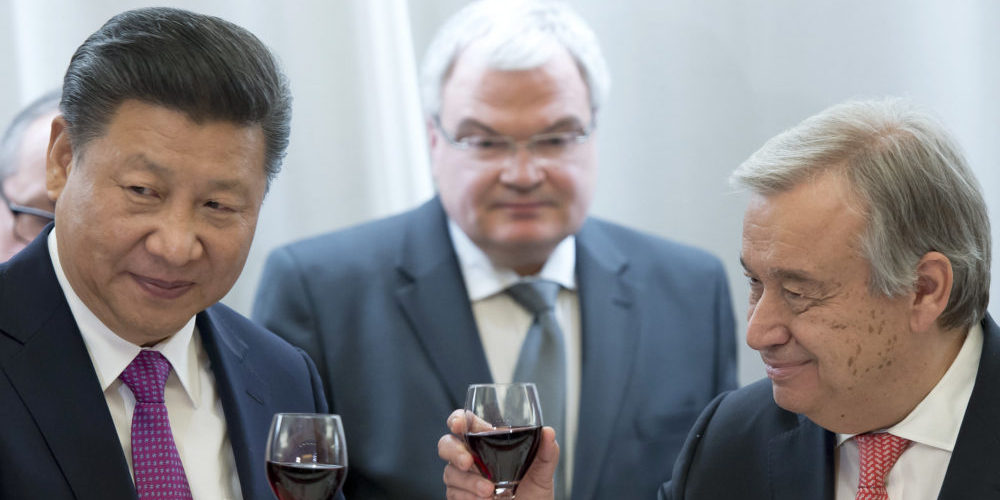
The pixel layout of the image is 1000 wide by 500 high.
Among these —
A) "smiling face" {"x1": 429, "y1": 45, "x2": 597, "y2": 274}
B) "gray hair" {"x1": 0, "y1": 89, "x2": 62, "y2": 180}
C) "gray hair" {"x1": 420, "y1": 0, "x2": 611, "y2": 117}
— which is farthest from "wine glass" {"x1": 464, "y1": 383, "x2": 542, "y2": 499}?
"gray hair" {"x1": 0, "y1": 89, "x2": 62, "y2": 180}

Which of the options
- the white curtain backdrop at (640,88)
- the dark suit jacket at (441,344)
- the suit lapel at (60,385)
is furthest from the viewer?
the white curtain backdrop at (640,88)

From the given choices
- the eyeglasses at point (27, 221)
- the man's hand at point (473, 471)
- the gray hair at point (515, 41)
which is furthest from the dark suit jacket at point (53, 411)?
the gray hair at point (515, 41)

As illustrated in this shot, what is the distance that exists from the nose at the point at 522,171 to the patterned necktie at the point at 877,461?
4.51 feet

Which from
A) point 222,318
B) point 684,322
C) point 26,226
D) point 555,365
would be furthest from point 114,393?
point 684,322

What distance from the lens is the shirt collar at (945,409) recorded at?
230cm

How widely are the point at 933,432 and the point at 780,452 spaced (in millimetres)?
321

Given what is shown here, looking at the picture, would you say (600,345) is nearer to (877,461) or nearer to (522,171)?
(522,171)

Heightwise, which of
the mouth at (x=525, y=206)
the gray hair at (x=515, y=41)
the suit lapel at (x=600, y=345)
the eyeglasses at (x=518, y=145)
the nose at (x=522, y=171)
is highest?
the gray hair at (x=515, y=41)

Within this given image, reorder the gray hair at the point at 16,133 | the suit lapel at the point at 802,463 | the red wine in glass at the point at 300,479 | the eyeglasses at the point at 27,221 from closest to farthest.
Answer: the red wine in glass at the point at 300,479, the suit lapel at the point at 802,463, the eyeglasses at the point at 27,221, the gray hair at the point at 16,133

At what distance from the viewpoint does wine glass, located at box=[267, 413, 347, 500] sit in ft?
6.31

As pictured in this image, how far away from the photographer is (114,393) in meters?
2.21

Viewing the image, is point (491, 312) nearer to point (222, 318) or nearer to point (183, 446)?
point (222, 318)

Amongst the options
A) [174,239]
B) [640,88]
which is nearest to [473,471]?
[174,239]

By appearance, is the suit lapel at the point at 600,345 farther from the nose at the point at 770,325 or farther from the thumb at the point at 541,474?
the nose at the point at 770,325
